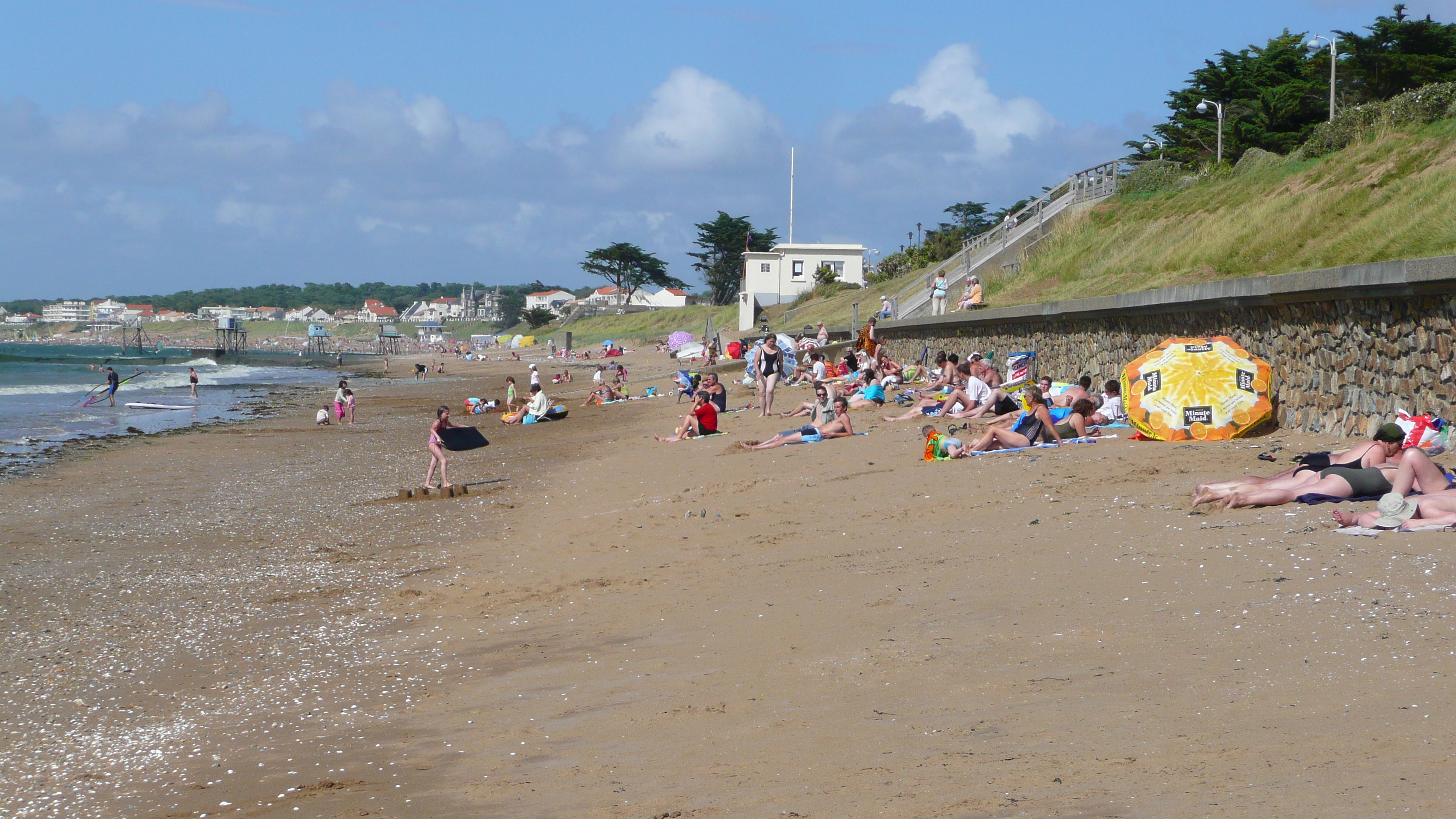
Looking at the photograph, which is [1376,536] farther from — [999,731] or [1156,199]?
[1156,199]

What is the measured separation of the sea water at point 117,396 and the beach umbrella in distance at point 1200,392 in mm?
17163

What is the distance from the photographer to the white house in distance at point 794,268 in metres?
61.9

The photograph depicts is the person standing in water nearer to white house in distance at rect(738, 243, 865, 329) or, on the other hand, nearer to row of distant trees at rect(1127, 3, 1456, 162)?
row of distant trees at rect(1127, 3, 1456, 162)

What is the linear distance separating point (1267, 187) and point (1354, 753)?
2221 cm

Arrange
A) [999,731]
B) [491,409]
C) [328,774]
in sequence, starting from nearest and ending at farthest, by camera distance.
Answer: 1. [999,731]
2. [328,774]
3. [491,409]

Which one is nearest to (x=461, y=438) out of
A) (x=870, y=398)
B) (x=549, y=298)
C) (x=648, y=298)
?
(x=870, y=398)

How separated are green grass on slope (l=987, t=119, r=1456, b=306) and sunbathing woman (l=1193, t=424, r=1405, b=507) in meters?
6.61

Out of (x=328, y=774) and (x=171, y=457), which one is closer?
(x=328, y=774)

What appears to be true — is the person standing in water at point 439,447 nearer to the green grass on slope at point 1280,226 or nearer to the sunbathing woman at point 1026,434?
the sunbathing woman at point 1026,434

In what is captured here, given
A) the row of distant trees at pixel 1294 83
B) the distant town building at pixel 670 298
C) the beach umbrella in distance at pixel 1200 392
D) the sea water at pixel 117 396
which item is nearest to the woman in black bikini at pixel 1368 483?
the beach umbrella in distance at pixel 1200 392

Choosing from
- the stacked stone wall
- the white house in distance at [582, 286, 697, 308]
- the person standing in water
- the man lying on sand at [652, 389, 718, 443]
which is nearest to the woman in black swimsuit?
the man lying on sand at [652, 389, 718, 443]

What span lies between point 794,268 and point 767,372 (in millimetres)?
44813

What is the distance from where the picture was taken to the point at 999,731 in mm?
3902

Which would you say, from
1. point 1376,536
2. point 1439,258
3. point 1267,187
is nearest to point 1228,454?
point 1439,258
